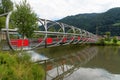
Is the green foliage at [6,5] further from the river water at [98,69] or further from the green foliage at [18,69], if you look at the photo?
the green foliage at [18,69]

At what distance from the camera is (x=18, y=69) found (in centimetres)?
955

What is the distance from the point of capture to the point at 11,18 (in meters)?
16.9

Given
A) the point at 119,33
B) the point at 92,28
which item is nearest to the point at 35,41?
the point at 119,33

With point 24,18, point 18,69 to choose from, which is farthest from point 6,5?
point 18,69

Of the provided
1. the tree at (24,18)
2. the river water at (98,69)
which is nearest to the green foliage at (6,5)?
the river water at (98,69)

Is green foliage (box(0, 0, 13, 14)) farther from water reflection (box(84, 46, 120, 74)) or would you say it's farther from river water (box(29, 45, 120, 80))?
water reflection (box(84, 46, 120, 74))

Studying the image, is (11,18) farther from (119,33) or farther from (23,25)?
(119,33)

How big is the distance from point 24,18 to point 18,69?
24.7ft

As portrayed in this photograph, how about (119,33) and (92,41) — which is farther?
(119,33)

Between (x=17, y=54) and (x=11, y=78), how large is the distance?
3.58m

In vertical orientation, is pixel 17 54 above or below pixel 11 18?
below

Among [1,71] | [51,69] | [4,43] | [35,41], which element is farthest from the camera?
[35,41]

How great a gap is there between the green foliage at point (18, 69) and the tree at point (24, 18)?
504cm

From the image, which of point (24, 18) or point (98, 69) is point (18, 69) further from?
point (98, 69)
